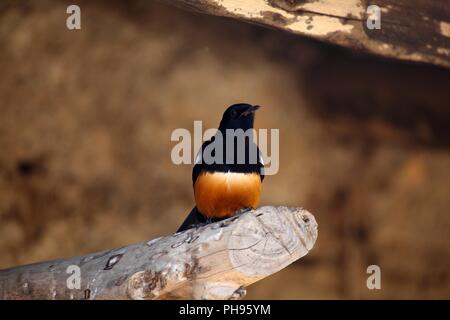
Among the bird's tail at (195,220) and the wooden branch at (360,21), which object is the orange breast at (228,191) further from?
the wooden branch at (360,21)

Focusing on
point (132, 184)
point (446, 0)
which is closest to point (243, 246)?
point (446, 0)

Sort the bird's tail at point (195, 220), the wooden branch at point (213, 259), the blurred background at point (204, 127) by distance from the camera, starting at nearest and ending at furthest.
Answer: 1. the wooden branch at point (213, 259)
2. the bird's tail at point (195, 220)
3. the blurred background at point (204, 127)

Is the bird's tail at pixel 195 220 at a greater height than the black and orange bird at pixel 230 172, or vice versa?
the black and orange bird at pixel 230 172

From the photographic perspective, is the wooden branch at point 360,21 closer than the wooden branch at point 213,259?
No

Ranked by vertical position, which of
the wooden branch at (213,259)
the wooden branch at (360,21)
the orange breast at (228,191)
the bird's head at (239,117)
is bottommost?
the wooden branch at (213,259)

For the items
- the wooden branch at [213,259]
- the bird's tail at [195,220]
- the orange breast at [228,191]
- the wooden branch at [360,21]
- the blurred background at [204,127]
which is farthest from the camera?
the blurred background at [204,127]

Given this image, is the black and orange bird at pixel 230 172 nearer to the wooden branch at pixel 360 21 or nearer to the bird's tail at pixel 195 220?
the bird's tail at pixel 195 220

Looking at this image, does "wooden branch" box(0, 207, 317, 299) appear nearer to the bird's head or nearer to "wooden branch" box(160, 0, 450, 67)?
the bird's head

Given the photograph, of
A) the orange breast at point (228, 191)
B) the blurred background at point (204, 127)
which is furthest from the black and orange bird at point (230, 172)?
the blurred background at point (204, 127)
